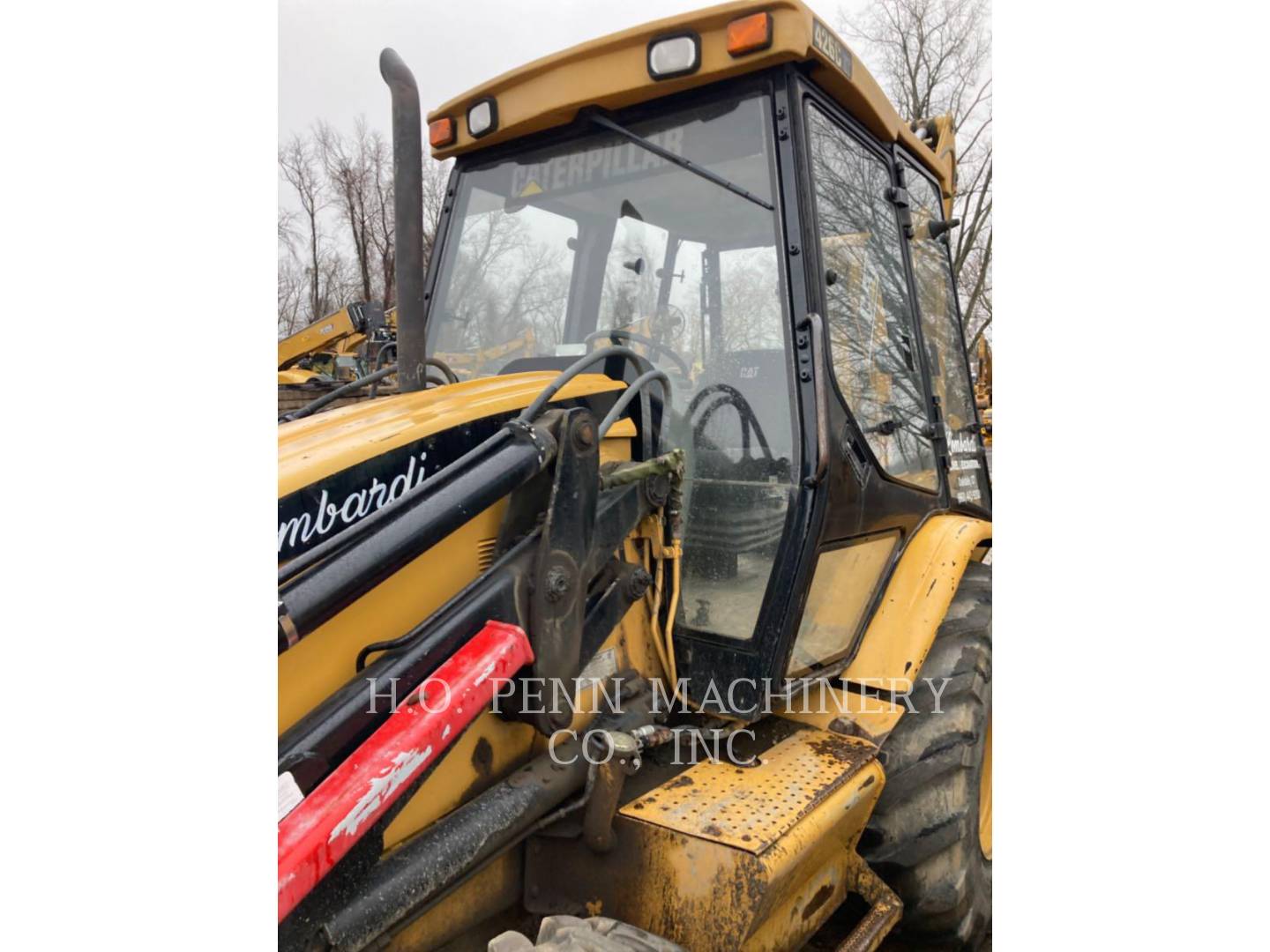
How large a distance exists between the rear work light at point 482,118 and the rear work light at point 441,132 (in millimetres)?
79

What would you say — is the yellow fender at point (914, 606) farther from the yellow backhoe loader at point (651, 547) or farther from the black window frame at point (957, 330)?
the black window frame at point (957, 330)

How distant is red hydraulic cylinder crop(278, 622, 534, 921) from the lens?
122 cm

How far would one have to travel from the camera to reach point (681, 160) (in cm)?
214

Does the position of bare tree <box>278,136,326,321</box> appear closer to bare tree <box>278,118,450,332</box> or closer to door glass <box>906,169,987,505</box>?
bare tree <box>278,118,450,332</box>

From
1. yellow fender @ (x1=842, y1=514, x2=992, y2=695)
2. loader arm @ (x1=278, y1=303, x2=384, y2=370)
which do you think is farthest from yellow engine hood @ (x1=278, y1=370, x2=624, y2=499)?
loader arm @ (x1=278, y1=303, x2=384, y2=370)

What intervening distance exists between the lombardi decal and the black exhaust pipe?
0.27m

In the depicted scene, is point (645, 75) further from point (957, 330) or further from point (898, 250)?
point (957, 330)

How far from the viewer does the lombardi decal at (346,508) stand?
140cm

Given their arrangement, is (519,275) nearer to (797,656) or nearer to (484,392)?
(484,392)

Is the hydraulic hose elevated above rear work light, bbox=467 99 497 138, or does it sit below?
below

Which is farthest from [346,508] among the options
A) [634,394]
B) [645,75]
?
[645,75]

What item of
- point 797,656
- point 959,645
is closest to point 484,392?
point 797,656

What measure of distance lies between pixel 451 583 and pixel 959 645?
1363 millimetres

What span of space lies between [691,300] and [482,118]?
725 millimetres
